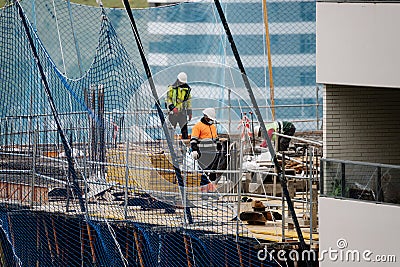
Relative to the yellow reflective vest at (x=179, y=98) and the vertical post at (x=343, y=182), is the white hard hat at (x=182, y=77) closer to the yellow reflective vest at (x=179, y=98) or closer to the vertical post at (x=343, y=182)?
the yellow reflective vest at (x=179, y=98)

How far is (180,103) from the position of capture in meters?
17.1

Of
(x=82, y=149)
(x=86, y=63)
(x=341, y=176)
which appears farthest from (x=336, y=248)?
(x=86, y=63)

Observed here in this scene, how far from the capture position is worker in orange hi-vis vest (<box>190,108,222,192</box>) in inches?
620

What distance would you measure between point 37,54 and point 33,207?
6.71ft

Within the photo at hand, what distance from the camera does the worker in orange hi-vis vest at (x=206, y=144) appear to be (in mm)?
15750

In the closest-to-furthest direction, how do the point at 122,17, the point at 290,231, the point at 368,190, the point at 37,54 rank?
the point at 368,190 → the point at 290,231 → the point at 37,54 → the point at 122,17

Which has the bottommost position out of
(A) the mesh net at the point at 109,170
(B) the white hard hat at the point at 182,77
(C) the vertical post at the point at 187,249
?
(C) the vertical post at the point at 187,249

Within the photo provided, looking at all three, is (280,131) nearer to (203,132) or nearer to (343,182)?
(203,132)

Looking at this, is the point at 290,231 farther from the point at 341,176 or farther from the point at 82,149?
the point at 82,149

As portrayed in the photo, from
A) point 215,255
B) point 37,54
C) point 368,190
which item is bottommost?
point 215,255

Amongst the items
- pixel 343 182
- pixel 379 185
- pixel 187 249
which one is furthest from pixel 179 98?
pixel 379 185

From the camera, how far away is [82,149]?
58.6 feet

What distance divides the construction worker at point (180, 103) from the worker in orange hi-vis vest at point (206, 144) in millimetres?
891

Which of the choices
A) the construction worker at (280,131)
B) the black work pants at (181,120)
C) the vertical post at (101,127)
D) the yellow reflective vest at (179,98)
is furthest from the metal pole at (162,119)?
the construction worker at (280,131)
